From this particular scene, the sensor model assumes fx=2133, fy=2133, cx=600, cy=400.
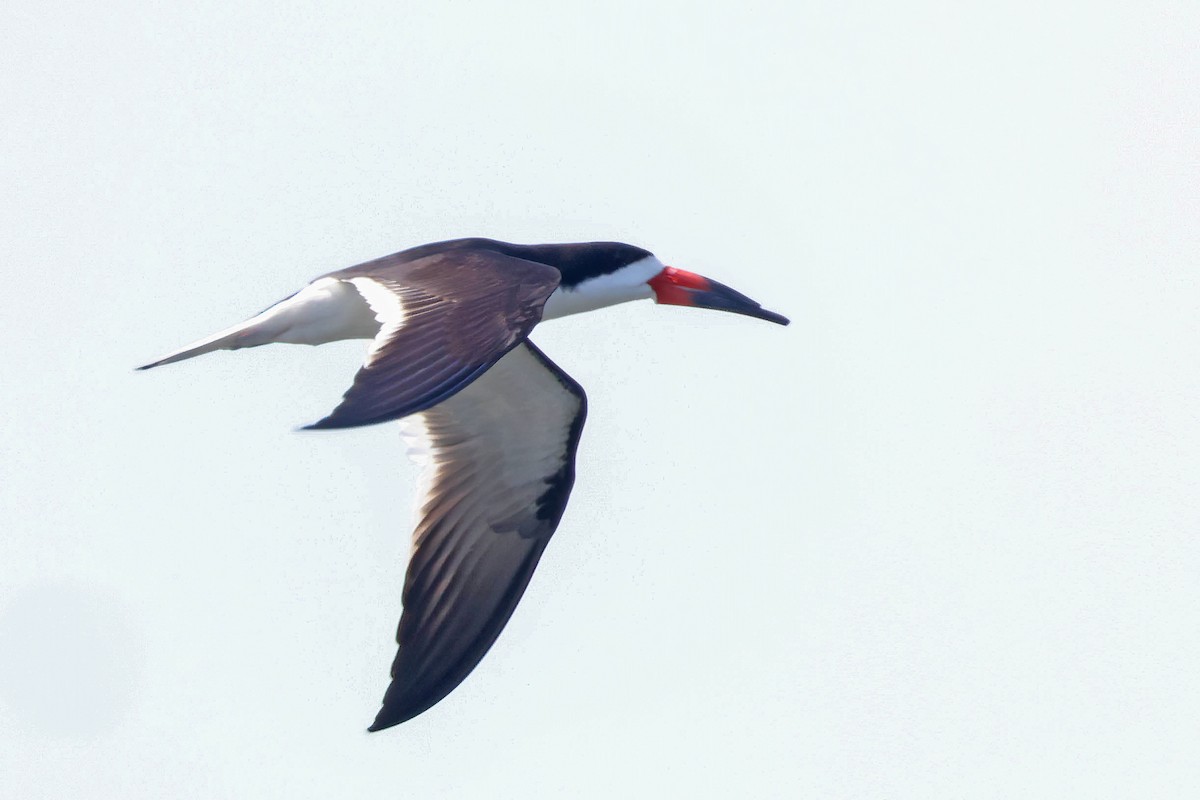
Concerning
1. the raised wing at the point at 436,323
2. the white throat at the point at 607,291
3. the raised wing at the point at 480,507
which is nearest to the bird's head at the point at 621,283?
the white throat at the point at 607,291

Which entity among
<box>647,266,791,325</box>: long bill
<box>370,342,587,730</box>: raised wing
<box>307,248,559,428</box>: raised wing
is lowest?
<box>370,342,587,730</box>: raised wing

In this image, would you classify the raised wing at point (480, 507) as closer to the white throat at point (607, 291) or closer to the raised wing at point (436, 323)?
the white throat at point (607, 291)

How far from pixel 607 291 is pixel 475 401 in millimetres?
975

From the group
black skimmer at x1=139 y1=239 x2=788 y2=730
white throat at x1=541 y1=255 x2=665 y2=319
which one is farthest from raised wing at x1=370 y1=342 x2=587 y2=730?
white throat at x1=541 y1=255 x2=665 y2=319

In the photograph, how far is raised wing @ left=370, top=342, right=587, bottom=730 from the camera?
36.8 feet

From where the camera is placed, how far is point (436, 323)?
962 centimetres

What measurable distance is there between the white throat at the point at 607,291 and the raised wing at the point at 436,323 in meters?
1.01

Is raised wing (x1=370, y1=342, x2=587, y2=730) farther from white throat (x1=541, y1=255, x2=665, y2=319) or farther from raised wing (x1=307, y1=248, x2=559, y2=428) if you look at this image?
raised wing (x1=307, y1=248, x2=559, y2=428)

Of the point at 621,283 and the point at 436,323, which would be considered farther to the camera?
the point at 621,283

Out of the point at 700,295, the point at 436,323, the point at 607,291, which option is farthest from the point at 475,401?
the point at 436,323

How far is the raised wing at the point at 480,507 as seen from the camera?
36.8 ft

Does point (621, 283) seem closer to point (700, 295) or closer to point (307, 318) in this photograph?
point (700, 295)

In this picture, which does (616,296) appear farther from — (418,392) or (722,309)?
(418,392)

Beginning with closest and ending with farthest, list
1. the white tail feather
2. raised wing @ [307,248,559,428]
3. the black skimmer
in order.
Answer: raised wing @ [307,248,559,428] < the black skimmer < the white tail feather
